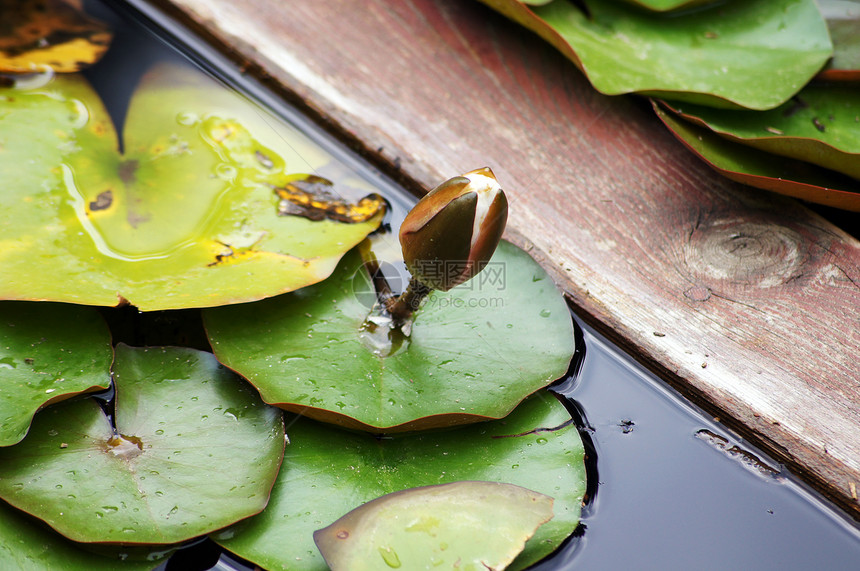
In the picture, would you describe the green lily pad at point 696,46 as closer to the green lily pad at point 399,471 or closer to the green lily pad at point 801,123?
the green lily pad at point 801,123

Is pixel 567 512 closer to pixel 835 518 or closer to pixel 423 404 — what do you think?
pixel 423 404

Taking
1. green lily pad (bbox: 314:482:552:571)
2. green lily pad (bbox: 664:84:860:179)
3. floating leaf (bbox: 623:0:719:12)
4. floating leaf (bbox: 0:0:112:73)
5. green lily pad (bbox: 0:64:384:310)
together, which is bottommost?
green lily pad (bbox: 314:482:552:571)

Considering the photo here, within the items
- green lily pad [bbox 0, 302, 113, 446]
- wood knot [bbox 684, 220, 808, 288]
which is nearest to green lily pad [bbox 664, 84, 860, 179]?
wood knot [bbox 684, 220, 808, 288]

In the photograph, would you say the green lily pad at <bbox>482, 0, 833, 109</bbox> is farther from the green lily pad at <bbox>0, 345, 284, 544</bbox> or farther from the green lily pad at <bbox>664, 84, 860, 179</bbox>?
the green lily pad at <bbox>0, 345, 284, 544</bbox>

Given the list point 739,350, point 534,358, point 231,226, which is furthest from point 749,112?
point 231,226

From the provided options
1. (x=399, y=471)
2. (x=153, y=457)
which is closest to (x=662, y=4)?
(x=399, y=471)

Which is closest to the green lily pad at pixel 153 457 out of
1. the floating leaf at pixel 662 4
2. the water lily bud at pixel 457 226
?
the water lily bud at pixel 457 226
